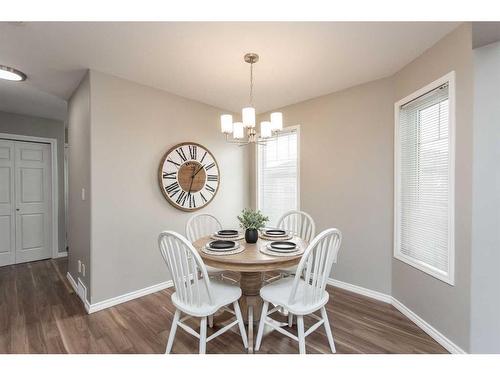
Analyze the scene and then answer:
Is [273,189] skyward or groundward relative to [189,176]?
groundward

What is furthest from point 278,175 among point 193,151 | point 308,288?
point 308,288

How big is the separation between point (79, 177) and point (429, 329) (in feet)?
12.4

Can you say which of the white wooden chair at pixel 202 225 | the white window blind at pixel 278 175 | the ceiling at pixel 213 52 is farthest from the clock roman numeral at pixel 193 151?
the white window blind at pixel 278 175

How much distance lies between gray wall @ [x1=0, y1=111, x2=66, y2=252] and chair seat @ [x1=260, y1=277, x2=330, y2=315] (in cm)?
412

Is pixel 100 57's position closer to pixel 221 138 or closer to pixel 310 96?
pixel 221 138

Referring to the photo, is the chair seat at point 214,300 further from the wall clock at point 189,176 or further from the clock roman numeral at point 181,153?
the clock roman numeral at point 181,153

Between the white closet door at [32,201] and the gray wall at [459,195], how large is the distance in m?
5.37

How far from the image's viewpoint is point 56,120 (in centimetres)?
404

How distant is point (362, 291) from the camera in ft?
8.77

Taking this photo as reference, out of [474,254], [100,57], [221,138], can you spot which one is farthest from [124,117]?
[474,254]

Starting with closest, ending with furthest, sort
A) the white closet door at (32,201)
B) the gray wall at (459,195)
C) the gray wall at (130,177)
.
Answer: the gray wall at (459,195), the gray wall at (130,177), the white closet door at (32,201)

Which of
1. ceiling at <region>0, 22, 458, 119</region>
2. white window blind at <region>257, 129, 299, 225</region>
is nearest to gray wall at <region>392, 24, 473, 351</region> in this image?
ceiling at <region>0, 22, 458, 119</region>

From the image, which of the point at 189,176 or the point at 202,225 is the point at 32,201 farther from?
the point at 202,225

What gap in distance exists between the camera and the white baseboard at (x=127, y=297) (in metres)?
2.31
